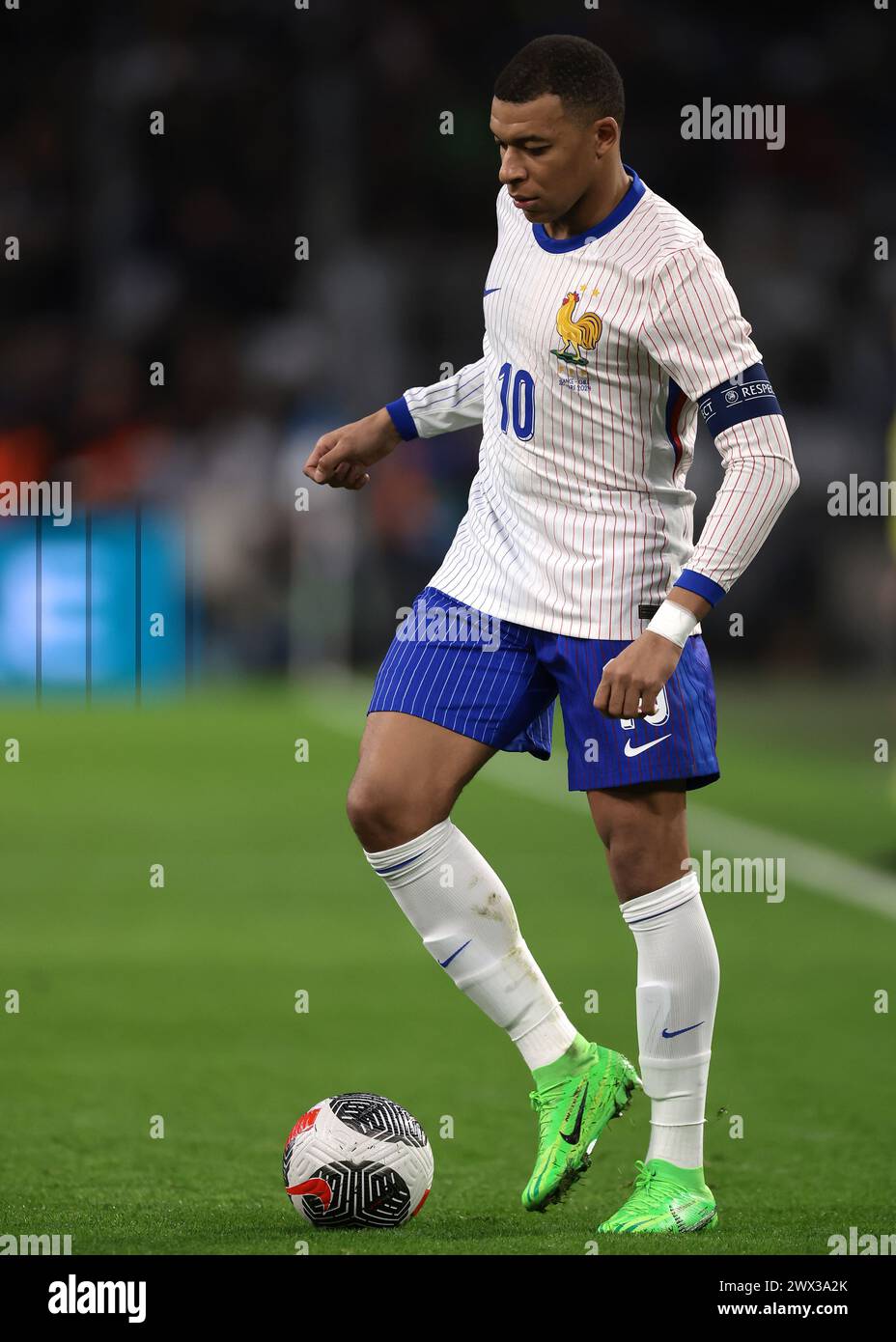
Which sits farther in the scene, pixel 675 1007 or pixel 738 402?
pixel 675 1007

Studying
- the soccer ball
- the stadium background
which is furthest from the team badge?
the stadium background

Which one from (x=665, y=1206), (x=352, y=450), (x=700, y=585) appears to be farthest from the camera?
(x=352, y=450)

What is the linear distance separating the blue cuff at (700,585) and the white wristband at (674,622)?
0.10ft

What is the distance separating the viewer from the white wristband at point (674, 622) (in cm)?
352

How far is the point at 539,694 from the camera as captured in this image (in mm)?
3936

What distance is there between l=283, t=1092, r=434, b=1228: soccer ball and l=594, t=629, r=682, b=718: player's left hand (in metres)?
0.90

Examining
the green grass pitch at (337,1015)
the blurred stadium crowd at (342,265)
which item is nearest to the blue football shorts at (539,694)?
the green grass pitch at (337,1015)

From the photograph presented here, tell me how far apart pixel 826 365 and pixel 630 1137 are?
16.5m

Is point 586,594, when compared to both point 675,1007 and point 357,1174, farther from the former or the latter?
point 357,1174

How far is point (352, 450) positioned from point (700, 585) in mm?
908

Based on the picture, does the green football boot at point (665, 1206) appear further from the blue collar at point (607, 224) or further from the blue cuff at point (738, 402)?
the blue collar at point (607, 224)

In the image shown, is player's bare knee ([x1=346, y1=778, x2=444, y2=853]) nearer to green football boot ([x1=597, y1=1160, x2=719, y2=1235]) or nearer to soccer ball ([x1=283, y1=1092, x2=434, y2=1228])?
soccer ball ([x1=283, y1=1092, x2=434, y2=1228])

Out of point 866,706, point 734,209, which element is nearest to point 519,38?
point 734,209

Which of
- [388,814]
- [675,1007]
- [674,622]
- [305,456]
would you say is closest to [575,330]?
[674,622]
